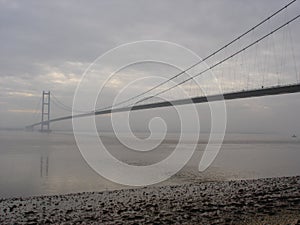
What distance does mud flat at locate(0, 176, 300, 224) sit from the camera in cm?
754

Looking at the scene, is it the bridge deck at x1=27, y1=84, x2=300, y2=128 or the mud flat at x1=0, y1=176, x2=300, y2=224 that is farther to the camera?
the bridge deck at x1=27, y1=84, x2=300, y2=128

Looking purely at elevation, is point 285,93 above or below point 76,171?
above

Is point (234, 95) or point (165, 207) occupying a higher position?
point (234, 95)

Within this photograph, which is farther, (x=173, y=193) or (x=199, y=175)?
(x=199, y=175)

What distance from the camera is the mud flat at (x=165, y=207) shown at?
24.7ft

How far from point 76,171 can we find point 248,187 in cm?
930

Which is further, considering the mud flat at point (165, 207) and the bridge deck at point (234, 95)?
the bridge deck at point (234, 95)

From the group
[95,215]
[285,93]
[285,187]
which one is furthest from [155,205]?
[285,93]

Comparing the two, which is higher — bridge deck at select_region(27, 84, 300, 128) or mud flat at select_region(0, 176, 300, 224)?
bridge deck at select_region(27, 84, 300, 128)

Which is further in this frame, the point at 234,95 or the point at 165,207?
the point at 234,95

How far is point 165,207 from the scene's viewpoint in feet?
29.1

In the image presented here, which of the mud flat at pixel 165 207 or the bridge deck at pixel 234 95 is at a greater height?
the bridge deck at pixel 234 95

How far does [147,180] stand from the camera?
610 inches

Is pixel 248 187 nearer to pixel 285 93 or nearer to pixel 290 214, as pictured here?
pixel 290 214
